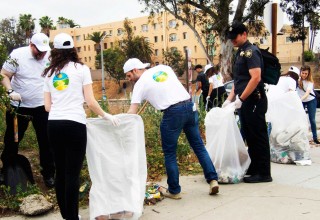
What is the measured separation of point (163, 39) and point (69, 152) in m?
60.8

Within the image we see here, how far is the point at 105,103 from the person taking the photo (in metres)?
7.17

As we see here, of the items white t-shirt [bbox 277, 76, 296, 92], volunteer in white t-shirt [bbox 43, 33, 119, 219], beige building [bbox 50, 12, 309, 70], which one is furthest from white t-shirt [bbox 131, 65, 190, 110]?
beige building [bbox 50, 12, 309, 70]

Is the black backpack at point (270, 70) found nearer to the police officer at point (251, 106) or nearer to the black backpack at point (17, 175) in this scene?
the police officer at point (251, 106)

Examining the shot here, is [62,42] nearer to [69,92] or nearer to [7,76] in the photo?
[69,92]

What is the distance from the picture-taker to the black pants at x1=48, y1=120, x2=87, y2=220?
3.38m

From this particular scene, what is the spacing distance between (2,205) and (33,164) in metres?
1.28

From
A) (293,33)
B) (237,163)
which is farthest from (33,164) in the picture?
(293,33)

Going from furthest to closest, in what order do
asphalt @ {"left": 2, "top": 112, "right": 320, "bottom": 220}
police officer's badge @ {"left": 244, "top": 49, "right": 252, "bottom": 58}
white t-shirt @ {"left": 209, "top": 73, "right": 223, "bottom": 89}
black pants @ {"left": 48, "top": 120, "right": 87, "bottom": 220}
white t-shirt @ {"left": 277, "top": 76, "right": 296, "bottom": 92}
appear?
1. white t-shirt @ {"left": 209, "top": 73, "right": 223, "bottom": 89}
2. white t-shirt @ {"left": 277, "top": 76, "right": 296, "bottom": 92}
3. police officer's badge @ {"left": 244, "top": 49, "right": 252, "bottom": 58}
4. asphalt @ {"left": 2, "top": 112, "right": 320, "bottom": 220}
5. black pants @ {"left": 48, "top": 120, "right": 87, "bottom": 220}

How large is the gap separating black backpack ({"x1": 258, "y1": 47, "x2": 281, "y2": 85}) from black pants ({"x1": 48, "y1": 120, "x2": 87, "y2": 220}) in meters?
2.48

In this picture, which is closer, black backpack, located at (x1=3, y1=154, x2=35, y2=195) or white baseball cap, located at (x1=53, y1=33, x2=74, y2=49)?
white baseball cap, located at (x1=53, y1=33, x2=74, y2=49)

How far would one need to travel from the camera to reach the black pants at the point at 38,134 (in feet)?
14.8

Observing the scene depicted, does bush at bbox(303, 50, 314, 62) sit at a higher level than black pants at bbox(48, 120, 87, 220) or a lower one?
higher

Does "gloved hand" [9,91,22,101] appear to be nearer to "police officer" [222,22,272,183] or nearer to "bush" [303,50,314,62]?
"police officer" [222,22,272,183]

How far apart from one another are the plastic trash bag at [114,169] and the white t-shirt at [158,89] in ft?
1.41
